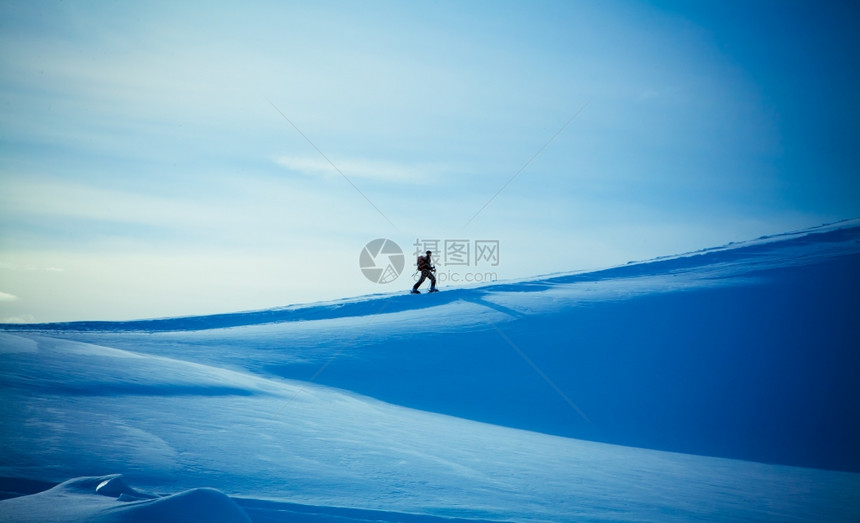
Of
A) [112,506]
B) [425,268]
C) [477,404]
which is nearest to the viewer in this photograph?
[112,506]

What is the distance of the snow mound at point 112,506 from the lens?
3.16m

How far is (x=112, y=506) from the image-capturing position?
3.28 meters

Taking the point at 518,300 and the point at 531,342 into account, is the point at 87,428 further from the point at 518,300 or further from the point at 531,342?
the point at 518,300

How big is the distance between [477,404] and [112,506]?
563 cm

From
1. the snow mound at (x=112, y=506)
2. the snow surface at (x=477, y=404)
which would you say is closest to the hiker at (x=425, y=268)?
the snow surface at (x=477, y=404)

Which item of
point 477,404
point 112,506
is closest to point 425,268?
point 477,404

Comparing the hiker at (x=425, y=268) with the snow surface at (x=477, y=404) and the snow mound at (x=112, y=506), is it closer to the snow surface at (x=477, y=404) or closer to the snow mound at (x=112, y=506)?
the snow surface at (x=477, y=404)

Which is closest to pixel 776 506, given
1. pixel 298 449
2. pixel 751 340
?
pixel 298 449

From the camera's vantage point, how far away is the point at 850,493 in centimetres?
587

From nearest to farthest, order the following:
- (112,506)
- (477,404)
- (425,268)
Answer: (112,506), (477,404), (425,268)

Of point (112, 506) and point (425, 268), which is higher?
point (425, 268)

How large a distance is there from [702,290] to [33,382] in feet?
36.8

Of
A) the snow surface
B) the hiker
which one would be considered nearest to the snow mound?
the snow surface

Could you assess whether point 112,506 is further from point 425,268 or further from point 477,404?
point 425,268
